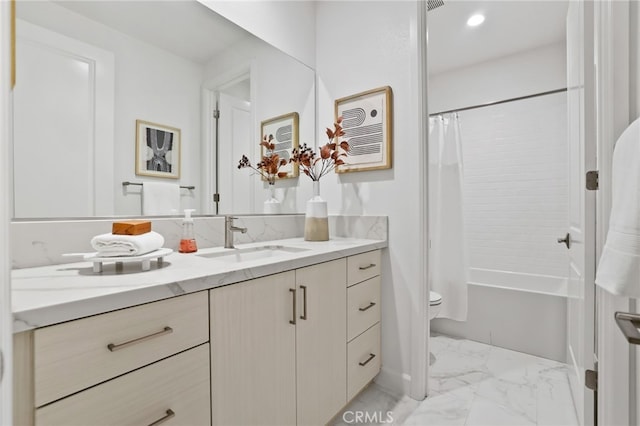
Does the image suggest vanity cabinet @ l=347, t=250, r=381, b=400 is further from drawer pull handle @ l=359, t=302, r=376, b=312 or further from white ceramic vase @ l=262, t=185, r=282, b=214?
white ceramic vase @ l=262, t=185, r=282, b=214

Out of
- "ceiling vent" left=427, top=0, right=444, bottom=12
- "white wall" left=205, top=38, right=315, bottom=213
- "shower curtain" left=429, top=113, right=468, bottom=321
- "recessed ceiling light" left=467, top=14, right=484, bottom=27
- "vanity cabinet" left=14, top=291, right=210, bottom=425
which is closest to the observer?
"vanity cabinet" left=14, top=291, right=210, bottom=425

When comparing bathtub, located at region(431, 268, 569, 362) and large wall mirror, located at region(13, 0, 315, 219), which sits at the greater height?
large wall mirror, located at region(13, 0, 315, 219)

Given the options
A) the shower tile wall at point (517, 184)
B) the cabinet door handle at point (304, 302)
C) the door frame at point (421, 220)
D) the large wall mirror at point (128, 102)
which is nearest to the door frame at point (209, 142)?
the large wall mirror at point (128, 102)

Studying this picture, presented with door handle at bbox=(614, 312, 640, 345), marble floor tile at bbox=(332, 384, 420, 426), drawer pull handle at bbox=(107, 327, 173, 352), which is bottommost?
marble floor tile at bbox=(332, 384, 420, 426)

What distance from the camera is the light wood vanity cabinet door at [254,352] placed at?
0.88 meters

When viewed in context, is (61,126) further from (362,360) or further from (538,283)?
(538,283)

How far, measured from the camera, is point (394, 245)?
5.59 feet

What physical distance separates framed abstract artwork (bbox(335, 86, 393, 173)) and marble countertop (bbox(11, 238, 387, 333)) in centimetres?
87

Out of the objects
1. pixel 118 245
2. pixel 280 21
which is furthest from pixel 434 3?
pixel 118 245

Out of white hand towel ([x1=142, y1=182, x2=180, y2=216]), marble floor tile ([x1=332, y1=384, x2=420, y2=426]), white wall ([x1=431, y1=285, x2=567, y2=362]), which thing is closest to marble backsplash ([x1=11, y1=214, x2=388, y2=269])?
white hand towel ([x1=142, y1=182, x2=180, y2=216])

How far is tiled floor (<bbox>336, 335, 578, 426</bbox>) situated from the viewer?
1.46 metres

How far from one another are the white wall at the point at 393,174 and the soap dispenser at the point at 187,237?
95 cm

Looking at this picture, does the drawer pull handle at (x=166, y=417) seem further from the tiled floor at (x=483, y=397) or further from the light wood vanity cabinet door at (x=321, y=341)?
the tiled floor at (x=483, y=397)

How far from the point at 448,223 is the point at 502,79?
4.82 ft
